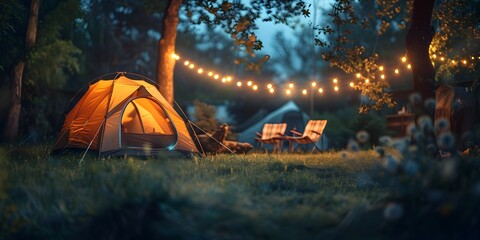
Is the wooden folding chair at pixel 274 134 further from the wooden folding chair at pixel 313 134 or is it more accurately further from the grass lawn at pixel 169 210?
the grass lawn at pixel 169 210

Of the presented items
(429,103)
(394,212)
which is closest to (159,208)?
(394,212)

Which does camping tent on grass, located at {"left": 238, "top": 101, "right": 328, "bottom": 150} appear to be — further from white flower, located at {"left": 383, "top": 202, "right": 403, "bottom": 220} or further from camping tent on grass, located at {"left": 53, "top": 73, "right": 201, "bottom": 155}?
white flower, located at {"left": 383, "top": 202, "right": 403, "bottom": 220}

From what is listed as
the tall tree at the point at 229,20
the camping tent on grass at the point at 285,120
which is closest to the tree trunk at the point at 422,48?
the tall tree at the point at 229,20

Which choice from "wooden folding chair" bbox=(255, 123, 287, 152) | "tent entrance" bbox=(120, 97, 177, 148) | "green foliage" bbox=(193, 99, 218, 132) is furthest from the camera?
"green foliage" bbox=(193, 99, 218, 132)

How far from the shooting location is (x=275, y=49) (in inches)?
1865

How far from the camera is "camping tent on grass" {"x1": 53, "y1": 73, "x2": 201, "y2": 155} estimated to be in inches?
418

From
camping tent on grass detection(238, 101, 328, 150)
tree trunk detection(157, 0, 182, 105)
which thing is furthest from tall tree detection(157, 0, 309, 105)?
camping tent on grass detection(238, 101, 328, 150)

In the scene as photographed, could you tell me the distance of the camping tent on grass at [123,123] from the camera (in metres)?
10.6

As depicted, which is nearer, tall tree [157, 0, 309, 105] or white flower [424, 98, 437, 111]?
white flower [424, 98, 437, 111]

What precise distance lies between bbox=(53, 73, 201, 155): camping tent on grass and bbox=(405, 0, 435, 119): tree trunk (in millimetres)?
4304

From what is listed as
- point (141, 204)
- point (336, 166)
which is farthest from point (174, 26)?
point (141, 204)

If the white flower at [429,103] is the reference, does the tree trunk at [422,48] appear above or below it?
above

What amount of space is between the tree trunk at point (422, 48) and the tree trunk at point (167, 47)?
6.34 meters

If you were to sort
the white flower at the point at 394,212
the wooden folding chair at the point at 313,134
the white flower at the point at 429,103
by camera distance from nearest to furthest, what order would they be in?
the white flower at the point at 394,212
the white flower at the point at 429,103
the wooden folding chair at the point at 313,134
